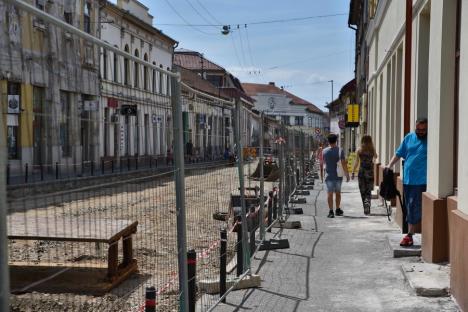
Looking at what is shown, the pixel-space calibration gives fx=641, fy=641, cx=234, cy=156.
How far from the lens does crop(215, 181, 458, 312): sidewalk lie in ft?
20.8

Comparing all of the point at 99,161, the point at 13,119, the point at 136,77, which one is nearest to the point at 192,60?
the point at 136,77

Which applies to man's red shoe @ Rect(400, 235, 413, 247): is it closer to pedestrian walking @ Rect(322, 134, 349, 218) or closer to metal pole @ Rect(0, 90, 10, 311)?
pedestrian walking @ Rect(322, 134, 349, 218)

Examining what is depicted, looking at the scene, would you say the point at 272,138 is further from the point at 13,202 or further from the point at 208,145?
the point at 13,202

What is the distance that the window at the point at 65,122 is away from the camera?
118 inches

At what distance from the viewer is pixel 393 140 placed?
14.5m

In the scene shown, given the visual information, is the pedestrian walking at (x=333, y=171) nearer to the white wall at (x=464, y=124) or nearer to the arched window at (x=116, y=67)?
the white wall at (x=464, y=124)

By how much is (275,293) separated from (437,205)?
2183 mm

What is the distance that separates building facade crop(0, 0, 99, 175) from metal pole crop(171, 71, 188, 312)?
151cm

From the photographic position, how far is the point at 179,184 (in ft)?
16.1

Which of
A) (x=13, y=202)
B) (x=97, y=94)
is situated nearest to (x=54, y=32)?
(x=97, y=94)

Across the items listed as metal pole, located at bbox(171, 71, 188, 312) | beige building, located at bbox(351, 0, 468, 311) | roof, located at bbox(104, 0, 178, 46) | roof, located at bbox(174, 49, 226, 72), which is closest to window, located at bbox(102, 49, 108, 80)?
metal pole, located at bbox(171, 71, 188, 312)

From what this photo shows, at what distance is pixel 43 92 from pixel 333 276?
18.0ft

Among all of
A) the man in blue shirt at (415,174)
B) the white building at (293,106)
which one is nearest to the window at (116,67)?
the man in blue shirt at (415,174)

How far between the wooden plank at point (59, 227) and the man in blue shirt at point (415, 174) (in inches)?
205
